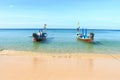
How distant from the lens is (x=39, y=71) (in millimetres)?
8992

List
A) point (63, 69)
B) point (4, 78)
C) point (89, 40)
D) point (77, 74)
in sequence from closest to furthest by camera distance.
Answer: point (4, 78) → point (77, 74) → point (63, 69) → point (89, 40)

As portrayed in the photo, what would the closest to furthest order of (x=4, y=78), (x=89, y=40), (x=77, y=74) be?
(x=4, y=78), (x=77, y=74), (x=89, y=40)

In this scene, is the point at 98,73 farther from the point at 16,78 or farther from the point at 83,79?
the point at 16,78

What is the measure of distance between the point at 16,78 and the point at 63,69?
8.95 ft

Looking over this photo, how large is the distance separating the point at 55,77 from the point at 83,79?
1.17 metres

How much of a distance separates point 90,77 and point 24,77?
276 cm

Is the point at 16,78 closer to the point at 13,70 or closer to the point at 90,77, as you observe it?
the point at 13,70

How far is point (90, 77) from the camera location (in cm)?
804

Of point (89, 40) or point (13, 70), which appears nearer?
point (13, 70)

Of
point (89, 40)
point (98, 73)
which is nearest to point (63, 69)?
point (98, 73)

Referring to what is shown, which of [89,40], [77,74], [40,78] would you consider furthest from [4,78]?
[89,40]

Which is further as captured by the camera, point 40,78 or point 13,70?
point 13,70

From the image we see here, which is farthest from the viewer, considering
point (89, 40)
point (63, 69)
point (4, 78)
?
point (89, 40)

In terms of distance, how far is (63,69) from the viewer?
9.54 metres
